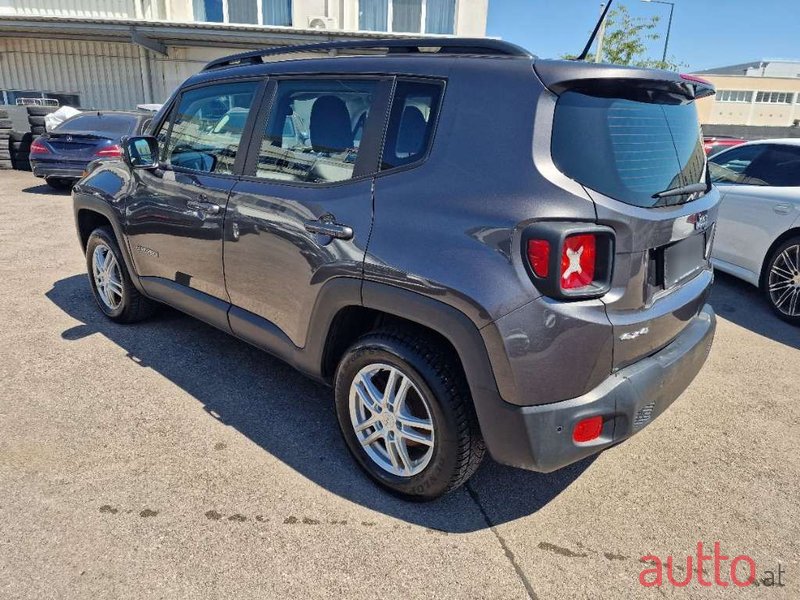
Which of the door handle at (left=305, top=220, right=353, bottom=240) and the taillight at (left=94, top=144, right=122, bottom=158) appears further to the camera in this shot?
the taillight at (left=94, top=144, right=122, bottom=158)

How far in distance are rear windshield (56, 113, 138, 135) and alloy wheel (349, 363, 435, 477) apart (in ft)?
31.6

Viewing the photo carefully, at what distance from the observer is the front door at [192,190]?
3.13 meters

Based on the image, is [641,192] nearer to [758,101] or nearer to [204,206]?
[204,206]

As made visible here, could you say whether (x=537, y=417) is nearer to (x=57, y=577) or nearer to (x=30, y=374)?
(x=57, y=577)

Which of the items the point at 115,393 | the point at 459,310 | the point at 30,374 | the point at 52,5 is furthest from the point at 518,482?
the point at 52,5

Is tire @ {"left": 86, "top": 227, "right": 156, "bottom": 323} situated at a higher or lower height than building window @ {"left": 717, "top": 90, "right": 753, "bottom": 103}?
lower

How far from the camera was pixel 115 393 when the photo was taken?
11.1 ft

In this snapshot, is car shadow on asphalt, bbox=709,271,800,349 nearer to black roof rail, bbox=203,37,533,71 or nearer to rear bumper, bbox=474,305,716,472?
rear bumper, bbox=474,305,716,472

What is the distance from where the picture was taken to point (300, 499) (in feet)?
8.29

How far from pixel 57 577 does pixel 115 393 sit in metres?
1.48

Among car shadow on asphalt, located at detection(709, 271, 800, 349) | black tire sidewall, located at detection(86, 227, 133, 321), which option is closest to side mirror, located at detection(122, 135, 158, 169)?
black tire sidewall, located at detection(86, 227, 133, 321)

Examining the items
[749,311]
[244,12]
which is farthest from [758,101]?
[749,311]

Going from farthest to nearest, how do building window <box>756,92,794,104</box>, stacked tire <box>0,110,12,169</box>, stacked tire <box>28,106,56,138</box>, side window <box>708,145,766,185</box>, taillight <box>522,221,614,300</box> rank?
building window <box>756,92,794,104</box>
stacked tire <box>0,110,12,169</box>
stacked tire <box>28,106,56,138</box>
side window <box>708,145,766,185</box>
taillight <box>522,221,614,300</box>

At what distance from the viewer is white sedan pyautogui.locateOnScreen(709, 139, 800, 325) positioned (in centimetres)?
492
